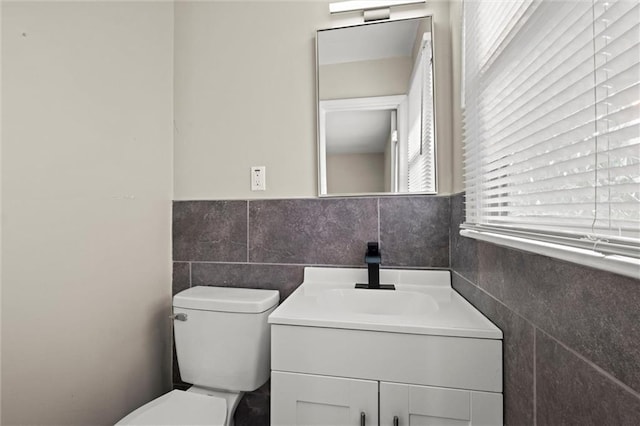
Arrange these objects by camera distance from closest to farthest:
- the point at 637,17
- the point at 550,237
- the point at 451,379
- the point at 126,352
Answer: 1. the point at 637,17
2. the point at 550,237
3. the point at 451,379
4. the point at 126,352

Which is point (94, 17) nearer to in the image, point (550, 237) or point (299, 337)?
point (299, 337)

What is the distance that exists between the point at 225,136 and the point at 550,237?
4.56ft

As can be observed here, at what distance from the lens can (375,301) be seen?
1195 mm

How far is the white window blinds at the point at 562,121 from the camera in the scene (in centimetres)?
41

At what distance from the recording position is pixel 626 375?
1.34 feet

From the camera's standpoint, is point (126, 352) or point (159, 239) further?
point (159, 239)

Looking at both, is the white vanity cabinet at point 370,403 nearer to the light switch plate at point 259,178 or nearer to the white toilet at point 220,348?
the white toilet at point 220,348

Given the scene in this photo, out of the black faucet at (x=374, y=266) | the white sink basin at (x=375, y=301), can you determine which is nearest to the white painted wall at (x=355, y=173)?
the black faucet at (x=374, y=266)

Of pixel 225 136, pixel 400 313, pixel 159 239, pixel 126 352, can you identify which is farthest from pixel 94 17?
pixel 400 313

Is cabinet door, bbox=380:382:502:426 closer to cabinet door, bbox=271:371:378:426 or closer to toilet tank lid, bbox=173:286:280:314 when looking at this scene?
cabinet door, bbox=271:371:378:426

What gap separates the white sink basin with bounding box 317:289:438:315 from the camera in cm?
116

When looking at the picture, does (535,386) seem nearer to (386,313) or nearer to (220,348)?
(386,313)

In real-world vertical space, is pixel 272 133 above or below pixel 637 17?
above

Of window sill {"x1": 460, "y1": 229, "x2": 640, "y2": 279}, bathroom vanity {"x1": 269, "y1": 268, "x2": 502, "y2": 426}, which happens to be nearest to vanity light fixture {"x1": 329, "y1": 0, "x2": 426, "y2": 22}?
window sill {"x1": 460, "y1": 229, "x2": 640, "y2": 279}
